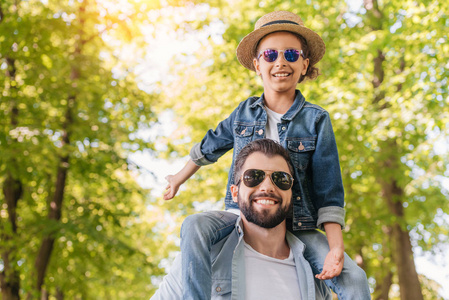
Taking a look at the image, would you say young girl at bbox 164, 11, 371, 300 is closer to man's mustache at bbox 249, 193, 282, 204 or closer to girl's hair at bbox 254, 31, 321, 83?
girl's hair at bbox 254, 31, 321, 83

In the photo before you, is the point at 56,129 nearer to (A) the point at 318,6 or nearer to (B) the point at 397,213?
(A) the point at 318,6

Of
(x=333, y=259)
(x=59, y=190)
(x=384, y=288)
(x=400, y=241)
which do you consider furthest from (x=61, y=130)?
(x=384, y=288)

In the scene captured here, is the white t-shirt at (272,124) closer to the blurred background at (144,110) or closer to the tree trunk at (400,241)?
the blurred background at (144,110)

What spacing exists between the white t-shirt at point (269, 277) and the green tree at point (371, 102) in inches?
230

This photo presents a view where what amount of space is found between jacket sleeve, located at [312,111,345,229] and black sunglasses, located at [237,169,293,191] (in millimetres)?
248

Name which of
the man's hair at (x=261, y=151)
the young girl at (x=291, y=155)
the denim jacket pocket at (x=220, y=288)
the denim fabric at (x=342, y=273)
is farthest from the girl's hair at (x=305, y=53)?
the denim jacket pocket at (x=220, y=288)

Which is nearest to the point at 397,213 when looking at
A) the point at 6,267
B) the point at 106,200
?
the point at 106,200

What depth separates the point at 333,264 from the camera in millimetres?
2615

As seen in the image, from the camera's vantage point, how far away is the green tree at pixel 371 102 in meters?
8.41

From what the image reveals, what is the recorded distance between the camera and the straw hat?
307 centimetres

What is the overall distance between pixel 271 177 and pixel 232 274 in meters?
0.59

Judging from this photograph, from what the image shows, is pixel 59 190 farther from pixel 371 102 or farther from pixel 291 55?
pixel 291 55

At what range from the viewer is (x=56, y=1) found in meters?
10.2

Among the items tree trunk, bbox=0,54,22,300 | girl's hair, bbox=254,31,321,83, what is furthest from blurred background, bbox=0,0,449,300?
girl's hair, bbox=254,31,321,83
